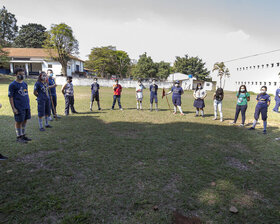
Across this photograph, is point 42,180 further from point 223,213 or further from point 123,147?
point 223,213

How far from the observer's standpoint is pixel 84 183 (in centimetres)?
355

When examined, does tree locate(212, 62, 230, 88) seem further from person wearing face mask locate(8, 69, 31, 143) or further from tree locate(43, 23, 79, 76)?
person wearing face mask locate(8, 69, 31, 143)

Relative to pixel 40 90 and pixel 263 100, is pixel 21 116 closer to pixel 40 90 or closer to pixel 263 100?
pixel 40 90

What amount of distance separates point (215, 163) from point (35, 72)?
5533cm

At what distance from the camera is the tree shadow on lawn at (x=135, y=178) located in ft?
9.33

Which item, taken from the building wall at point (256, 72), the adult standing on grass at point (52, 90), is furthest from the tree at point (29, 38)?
the adult standing on grass at point (52, 90)

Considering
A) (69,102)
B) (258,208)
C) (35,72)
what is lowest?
(258,208)

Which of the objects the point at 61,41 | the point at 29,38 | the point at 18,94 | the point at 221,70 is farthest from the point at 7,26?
the point at 18,94

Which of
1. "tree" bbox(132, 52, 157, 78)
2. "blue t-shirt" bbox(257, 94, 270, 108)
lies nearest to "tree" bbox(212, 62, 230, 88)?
"tree" bbox(132, 52, 157, 78)

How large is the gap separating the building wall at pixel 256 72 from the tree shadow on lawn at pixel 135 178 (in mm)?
43737

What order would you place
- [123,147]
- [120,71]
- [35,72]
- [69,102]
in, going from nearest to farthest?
[123,147]
[69,102]
[35,72]
[120,71]

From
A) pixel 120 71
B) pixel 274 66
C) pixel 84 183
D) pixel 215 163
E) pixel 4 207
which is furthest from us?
pixel 120 71

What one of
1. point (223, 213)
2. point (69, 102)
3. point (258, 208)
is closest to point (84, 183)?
point (223, 213)

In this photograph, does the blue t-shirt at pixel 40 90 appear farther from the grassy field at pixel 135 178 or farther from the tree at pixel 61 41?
the tree at pixel 61 41
